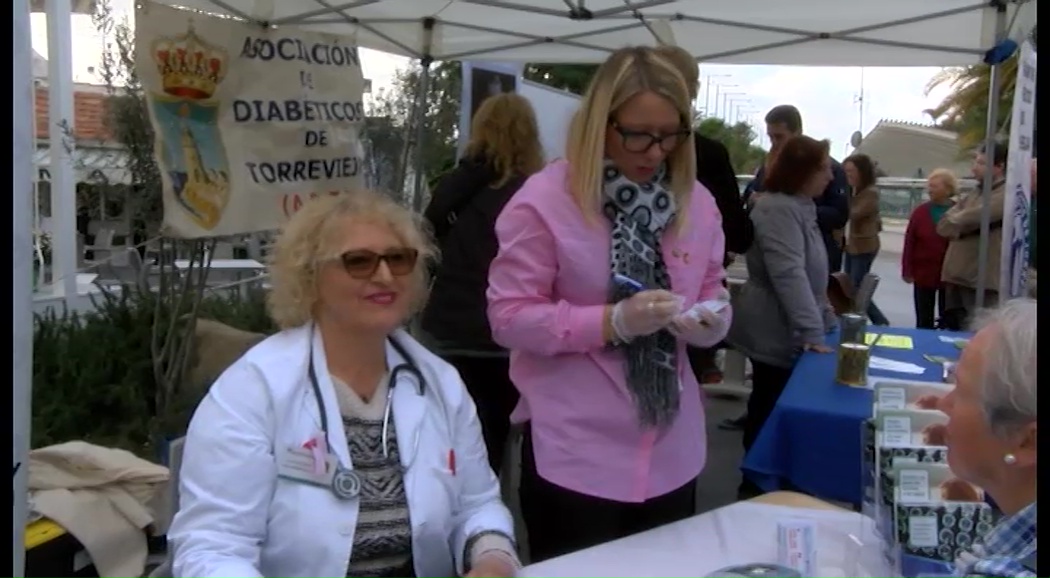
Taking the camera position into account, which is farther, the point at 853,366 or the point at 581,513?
the point at 853,366

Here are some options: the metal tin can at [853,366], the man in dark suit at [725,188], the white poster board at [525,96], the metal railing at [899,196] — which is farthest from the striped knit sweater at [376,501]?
the metal railing at [899,196]

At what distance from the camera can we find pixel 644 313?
77.4 inches

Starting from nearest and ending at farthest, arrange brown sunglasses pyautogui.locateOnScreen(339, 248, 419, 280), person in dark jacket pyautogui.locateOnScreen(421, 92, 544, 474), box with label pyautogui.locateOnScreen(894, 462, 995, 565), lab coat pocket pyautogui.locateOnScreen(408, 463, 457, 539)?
box with label pyautogui.locateOnScreen(894, 462, 995, 565), lab coat pocket pyautogui.locateOnScreen(408, 463, 457, 539), brown sunglasses pyautogui.locateOnScreen(339, 248, 419, 280), person in dark jacket pyautogui.locateOnScreen(421, 92, 544, 474)

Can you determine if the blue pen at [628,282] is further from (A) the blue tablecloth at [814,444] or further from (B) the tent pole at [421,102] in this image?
(B) the tent pole at [421,102]

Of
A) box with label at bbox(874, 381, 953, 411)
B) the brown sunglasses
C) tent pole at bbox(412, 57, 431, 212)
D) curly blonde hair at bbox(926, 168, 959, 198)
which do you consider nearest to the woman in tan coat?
curly blonde hair at bbox(926, 168, 959, 198)

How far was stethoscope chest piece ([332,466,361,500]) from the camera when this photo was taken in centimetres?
171

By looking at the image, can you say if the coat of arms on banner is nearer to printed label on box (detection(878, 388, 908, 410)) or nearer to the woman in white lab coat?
the woman in white lab coat

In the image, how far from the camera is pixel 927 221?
759 centimetres

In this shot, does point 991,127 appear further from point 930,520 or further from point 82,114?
point 82,114

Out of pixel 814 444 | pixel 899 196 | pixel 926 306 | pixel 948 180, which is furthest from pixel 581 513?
pixel 899 196

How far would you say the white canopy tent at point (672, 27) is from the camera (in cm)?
430

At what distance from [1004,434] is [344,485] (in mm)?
1006

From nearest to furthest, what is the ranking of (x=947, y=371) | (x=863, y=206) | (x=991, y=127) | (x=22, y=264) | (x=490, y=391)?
1. (x=22, y=264)
2. (x=947, y=371)
3. (x=490, y=391)
4. (x=991, y=127)
5. (x=863, y=206)
